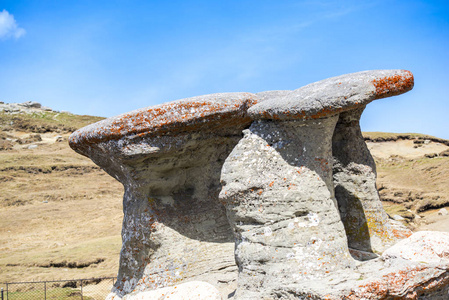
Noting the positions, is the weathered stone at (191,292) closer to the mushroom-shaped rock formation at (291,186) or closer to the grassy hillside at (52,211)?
the mushroom-shaped rock formation at (291,186)

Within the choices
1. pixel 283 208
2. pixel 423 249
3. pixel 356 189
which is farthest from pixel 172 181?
pixel 423 249

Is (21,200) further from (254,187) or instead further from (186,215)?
(254,187)

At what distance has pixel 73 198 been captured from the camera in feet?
87.0

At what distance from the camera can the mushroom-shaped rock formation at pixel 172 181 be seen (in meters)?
6.51

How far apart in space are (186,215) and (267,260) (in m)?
2.51

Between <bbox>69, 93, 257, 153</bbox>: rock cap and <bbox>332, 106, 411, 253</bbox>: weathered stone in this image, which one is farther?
<bbox>332, 106, 411, 253</bbox>: weathered stone

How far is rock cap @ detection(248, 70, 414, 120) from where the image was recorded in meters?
5.33

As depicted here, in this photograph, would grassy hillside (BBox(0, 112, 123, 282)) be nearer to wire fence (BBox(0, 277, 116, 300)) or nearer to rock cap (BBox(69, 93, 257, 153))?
wire fence (BBox(0, 277, 116, 300))

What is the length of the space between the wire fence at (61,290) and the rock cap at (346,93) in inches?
368

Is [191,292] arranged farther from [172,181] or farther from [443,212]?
[443,212]

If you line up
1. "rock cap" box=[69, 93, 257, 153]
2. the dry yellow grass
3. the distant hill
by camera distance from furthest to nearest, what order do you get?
the distant hill, the dry yellow grass, "rock cap" box=[69, 93, 257, 153]

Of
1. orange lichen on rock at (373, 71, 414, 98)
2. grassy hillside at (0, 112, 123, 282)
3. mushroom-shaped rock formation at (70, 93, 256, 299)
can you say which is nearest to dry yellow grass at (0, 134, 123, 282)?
grassy hillside at (0, 112, 123, 282)

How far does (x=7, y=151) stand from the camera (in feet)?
115

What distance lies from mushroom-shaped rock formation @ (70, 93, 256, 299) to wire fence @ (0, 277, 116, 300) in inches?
226
